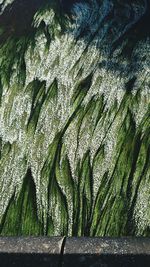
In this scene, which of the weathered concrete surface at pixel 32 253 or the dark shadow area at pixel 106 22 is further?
the dark shadow area at pixel 106 22

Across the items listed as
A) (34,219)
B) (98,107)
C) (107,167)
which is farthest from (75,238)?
(98,107)

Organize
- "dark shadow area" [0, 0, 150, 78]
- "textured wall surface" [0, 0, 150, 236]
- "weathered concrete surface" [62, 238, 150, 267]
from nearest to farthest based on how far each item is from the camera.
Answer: "weathered concrete surface" [62, 238, 150, 267], "textured wall surface" [0, 0, 150, 236], "dark shadow area" [0, 0, 150, 78]

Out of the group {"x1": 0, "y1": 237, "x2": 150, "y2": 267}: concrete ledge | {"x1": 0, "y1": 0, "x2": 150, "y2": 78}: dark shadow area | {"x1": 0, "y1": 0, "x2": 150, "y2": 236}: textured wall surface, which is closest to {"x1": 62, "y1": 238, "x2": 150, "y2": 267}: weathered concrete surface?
{"x1": 0, "y1": 237, "x2": 150, "y2": 267}: concrete ledge

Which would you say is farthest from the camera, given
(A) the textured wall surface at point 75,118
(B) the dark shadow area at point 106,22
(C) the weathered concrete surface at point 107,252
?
(B) the dark shadow area at point 106,22
